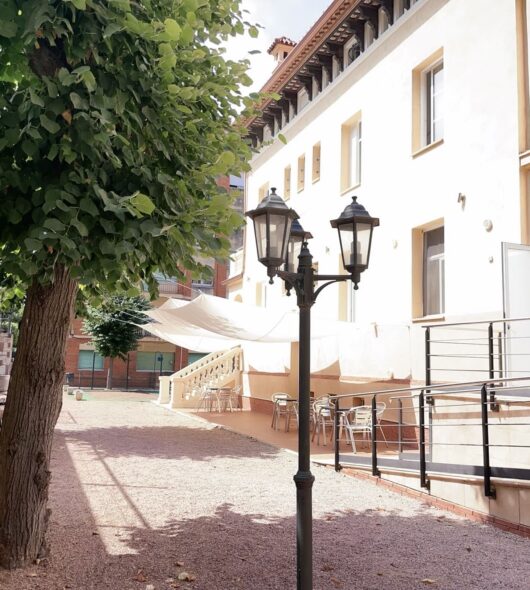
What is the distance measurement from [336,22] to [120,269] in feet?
36.0

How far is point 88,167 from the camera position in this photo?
4.02 meters

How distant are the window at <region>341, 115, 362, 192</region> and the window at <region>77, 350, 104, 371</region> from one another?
26.9 meters

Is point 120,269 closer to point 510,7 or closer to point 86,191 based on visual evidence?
point 86,191

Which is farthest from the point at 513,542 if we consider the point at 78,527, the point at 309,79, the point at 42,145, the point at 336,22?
the point at 309,79

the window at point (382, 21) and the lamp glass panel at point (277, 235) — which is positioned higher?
the window at point (382, 21)

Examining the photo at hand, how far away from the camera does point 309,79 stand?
50.9 feet

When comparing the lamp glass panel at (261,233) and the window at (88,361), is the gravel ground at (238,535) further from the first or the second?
the window at (88,361)

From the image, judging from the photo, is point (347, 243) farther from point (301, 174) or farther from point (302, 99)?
point (302, 99)

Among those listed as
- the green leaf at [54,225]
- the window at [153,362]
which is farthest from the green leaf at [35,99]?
the window at [153,362]

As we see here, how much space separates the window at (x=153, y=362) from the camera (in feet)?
125

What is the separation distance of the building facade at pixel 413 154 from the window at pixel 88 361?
23.9m

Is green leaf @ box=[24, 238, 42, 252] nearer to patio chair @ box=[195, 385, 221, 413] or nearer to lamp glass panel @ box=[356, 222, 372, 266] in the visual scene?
lamp glass panel @ box=[356, 222, 372, 266]

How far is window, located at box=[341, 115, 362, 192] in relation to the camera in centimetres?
1362

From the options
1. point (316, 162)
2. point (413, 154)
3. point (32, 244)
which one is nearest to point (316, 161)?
point (316, 162)
